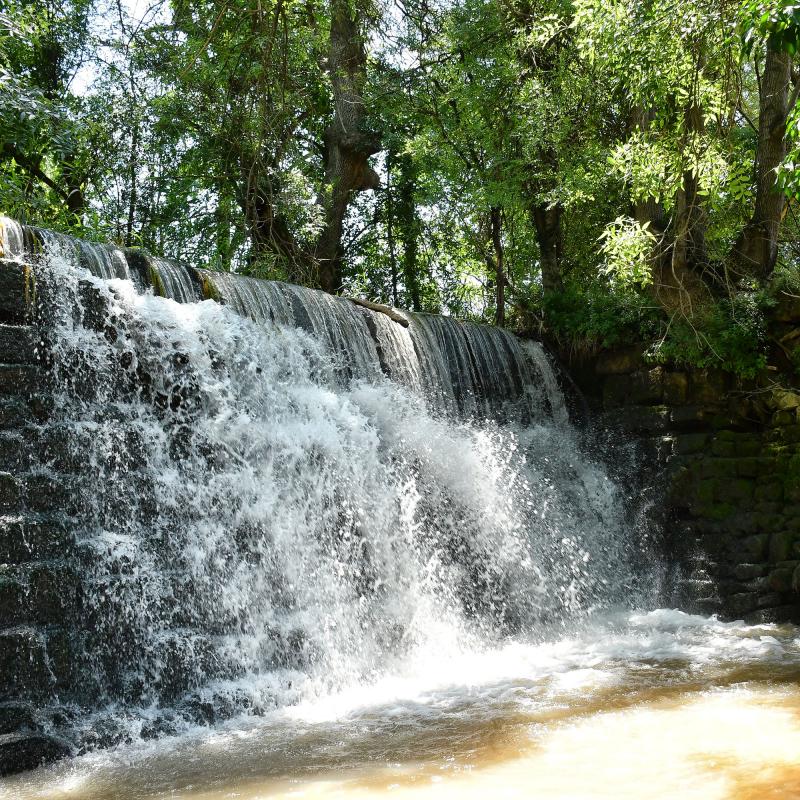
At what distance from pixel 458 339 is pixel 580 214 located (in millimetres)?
3697

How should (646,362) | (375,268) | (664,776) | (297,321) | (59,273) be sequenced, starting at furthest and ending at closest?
(375,268), (646,362), (297,321), (59,273), (664,776)

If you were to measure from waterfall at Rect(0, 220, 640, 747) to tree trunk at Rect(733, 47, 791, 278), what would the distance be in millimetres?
3284

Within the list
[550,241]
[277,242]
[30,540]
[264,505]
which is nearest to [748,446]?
[550,241]

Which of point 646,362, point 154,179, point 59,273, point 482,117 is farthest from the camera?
point 154,179

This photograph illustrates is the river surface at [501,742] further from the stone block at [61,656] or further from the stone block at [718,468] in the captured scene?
the stone block at [718,468]

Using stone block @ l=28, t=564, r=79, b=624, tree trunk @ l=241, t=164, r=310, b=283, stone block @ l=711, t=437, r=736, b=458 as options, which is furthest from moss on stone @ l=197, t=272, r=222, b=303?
stone block @ l=711, t=437, r=736, b=458

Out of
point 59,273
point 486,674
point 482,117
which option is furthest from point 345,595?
point 482,117

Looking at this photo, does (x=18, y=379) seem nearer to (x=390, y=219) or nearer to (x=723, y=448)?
(x=723, y=448)

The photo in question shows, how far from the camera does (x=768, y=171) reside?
8703mm

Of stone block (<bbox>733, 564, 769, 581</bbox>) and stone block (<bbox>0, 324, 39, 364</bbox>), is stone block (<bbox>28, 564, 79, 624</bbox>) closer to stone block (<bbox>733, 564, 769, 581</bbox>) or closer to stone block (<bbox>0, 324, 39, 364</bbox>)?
stone block (<bbox>0, 324, 39, 364</bbox>)

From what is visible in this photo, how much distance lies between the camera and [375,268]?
1723 cm

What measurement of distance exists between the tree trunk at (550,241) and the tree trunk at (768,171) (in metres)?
3.28

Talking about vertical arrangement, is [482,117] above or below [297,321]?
above

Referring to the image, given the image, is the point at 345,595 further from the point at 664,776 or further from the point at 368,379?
the point at 664,776
